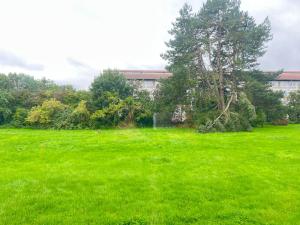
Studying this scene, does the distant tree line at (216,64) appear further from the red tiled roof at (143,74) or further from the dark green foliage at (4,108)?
the red tiled roof at (143,74)

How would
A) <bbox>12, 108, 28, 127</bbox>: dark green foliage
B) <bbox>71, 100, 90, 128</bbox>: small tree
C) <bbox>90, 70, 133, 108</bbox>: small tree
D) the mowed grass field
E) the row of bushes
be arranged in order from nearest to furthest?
the mowed grass field < <bbox>71, 100, 90, 128</bbox>: small tree < the row of bushes < <bbox>90, 70, 133, 108</bbox>: small tree < <bbox>12, 108, 28, 127</bbox>: dark green foliage

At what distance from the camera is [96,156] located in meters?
11.5

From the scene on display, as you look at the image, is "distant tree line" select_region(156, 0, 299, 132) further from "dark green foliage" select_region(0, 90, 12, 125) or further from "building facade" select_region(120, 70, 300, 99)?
"building facade" select_region(120, 70, 300, 99)

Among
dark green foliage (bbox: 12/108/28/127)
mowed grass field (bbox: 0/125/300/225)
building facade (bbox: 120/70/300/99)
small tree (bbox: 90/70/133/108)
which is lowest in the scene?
mowed grass field (bbox: 0/125/300/225)

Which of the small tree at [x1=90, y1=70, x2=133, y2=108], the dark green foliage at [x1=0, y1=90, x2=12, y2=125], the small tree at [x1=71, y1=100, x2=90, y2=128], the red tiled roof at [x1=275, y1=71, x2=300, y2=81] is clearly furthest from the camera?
the red tiled roof at [x1=275, y1=71, x2=300, y2=81]

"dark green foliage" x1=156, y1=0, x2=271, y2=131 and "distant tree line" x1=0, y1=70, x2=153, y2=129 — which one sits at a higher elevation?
"dark green foliage" x1=156, y1=0, x2=271, y2=131

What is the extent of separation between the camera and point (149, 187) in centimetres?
746

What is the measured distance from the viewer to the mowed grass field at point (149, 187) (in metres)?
5.76

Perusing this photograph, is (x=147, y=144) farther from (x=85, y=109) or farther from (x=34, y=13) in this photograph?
(x=85, y=109)

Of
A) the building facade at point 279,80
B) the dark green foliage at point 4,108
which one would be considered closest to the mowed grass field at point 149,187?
the dark green foliage at point 4,108

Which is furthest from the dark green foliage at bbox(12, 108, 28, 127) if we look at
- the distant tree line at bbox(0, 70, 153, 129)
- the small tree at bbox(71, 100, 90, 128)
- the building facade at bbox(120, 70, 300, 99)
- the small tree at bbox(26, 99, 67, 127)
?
the building facade at bbox(120, 70, 300, 99)

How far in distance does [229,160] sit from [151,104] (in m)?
21.3

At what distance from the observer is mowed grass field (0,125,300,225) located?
18.9ft

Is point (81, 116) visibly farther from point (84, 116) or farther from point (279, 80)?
point (279, 80)
